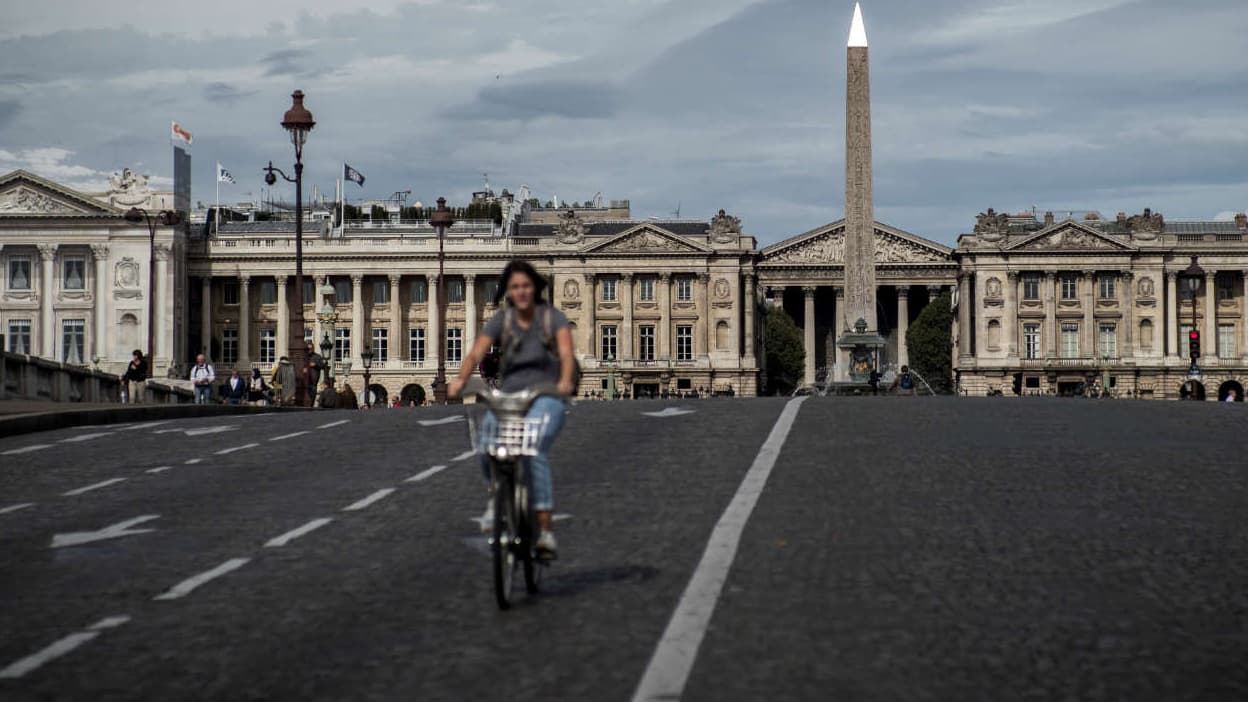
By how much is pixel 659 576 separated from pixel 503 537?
147cm

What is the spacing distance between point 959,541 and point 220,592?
4875mm

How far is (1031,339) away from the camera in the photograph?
5049 inches

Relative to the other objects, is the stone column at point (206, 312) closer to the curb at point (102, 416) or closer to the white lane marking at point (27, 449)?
the curb at point (102, 416)

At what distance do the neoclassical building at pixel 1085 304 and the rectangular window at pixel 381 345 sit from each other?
39201 millimetres

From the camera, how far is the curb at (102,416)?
2710cm

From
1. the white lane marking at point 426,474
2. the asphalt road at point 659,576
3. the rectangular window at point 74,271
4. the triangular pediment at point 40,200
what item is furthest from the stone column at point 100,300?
the white lane marking at point 426,474

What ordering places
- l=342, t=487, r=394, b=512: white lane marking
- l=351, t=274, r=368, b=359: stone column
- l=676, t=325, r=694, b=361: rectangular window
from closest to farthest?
l=342, t=487, r=394, b=512: white lane marking, l=676, t=325, r=694, b=361: rectangular window, l=351, t=274, r=368, b=359: stone column

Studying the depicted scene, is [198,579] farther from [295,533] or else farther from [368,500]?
[368,500]

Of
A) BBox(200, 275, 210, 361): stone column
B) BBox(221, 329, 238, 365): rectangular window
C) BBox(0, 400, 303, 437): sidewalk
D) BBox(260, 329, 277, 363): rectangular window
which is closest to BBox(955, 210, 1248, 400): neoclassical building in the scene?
BBox(260, 329, 277, 363): rectangular window

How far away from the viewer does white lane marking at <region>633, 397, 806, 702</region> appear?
814cm

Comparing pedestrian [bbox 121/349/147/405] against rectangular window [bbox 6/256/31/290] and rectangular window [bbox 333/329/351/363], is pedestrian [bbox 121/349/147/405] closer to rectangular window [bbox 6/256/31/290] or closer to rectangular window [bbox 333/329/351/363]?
rectangular window [bbox 6/256/31/290]

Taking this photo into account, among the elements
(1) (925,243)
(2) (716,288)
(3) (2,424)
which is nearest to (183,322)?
(2) (716,288)

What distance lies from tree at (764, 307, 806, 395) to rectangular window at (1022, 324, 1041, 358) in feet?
67.0

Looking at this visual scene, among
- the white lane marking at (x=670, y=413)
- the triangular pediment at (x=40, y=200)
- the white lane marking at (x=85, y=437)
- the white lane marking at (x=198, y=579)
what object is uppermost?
the triangular pediment at (x=40, y=200)
